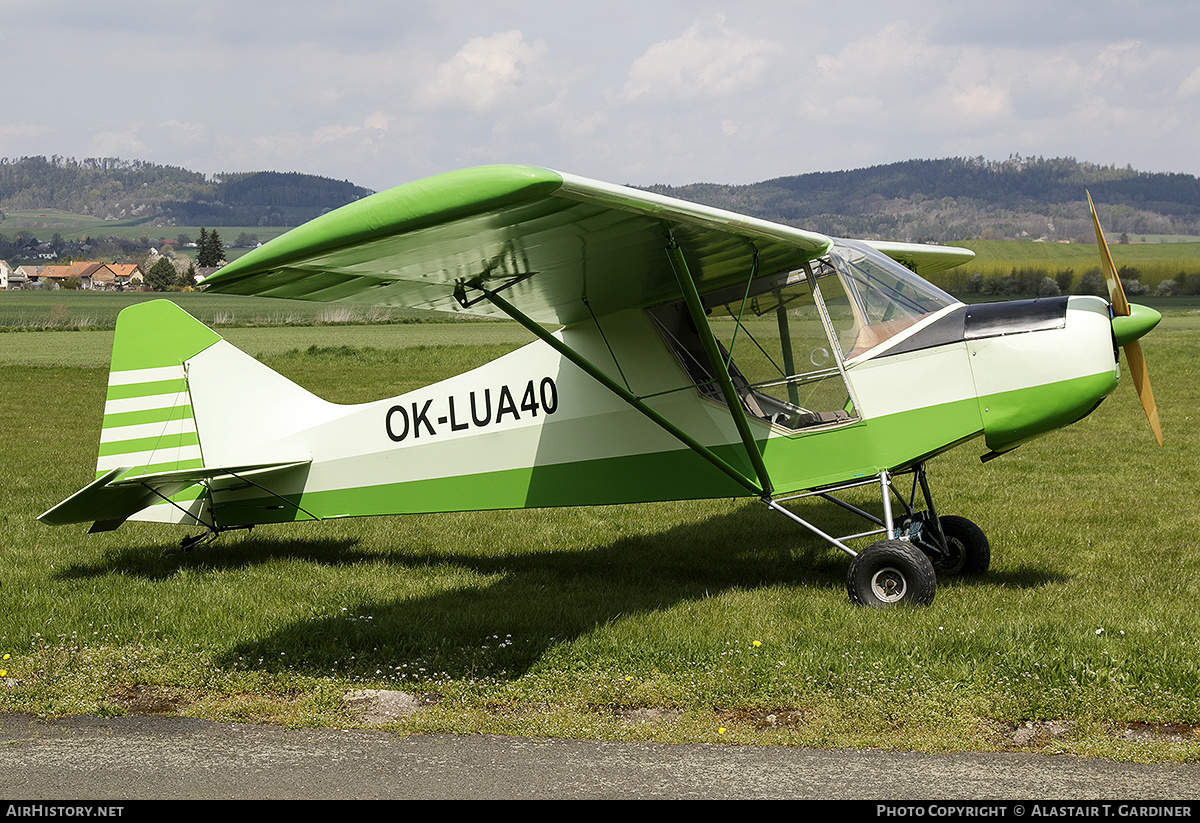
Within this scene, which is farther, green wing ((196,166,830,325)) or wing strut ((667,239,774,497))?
wing strut ((667,239,774,497))

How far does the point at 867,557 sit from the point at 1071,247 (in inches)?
5623

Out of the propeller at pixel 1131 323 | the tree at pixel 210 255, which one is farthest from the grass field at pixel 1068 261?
the tree at pixel 210 255

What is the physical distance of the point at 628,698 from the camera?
16.9 feet

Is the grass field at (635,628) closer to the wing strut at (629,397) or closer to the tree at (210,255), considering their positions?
the wing strut at (629,397)

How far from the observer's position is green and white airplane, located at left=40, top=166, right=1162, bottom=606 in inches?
238

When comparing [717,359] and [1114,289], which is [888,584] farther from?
[1114,289]

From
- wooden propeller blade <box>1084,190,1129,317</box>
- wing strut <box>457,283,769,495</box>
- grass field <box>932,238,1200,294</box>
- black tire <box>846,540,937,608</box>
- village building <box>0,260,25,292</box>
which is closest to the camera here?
wing strut <box>457,283,769,495</box>

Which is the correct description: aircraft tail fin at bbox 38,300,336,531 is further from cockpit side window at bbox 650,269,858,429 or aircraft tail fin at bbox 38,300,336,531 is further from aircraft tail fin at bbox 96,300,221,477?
cockpit side window at bbox 650,269,858,429

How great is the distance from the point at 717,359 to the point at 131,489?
14.9ft

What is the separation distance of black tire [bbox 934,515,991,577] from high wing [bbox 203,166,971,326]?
8.36ft

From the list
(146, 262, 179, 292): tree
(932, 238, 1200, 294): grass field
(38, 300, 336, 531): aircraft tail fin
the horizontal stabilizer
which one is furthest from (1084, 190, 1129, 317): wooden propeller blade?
(146, 262, 179, 292): tree

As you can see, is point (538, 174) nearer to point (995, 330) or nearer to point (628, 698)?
point (628, 698)

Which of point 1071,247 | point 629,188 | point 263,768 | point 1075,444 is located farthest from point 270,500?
point 1071,247

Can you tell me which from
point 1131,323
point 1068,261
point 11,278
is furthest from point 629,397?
point 11,278
